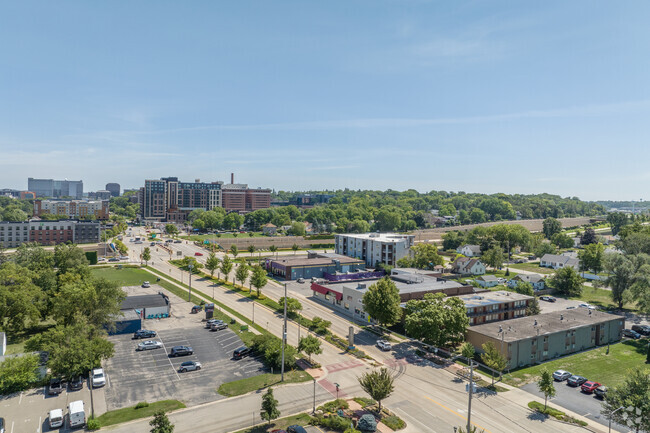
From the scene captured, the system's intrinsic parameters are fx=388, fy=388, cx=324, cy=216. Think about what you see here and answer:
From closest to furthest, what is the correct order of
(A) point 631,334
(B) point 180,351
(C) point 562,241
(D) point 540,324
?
1. (B) point 180,351
2. (D) point 540,324
3. (A) point 631,334
4. (C) point 562,241

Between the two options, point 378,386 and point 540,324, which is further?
point 540,324

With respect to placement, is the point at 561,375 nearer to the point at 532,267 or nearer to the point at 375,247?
the point at 375,247

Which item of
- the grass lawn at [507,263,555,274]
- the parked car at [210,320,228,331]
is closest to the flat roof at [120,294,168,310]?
the parked car at [210,320,228,331]

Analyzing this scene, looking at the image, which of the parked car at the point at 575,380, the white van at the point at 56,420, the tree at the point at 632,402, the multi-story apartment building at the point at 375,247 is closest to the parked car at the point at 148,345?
the white van at the point at 56,420

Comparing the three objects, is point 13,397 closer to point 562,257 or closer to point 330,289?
point 330,289

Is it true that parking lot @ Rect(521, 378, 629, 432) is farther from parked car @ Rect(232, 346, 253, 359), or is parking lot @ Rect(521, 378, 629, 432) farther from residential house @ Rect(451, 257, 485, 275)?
residential house @ Rect(451, 257, 485, 275)

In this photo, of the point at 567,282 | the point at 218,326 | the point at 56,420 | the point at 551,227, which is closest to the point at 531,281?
the point at 567,282
